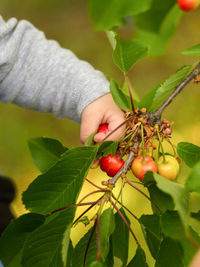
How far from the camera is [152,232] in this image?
1.56 feet

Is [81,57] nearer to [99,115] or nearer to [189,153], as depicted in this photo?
[99,115]

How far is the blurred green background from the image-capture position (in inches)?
63.7

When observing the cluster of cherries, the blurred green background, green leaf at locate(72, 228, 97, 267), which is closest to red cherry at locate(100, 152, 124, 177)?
the cluster of cherries

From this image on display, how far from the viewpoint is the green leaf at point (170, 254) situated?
420mm

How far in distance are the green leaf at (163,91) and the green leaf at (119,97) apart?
2 cm

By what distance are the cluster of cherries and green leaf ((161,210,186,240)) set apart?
3.1 inches

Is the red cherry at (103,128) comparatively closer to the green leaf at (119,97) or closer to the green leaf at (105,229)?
the green leaf at (119,97)

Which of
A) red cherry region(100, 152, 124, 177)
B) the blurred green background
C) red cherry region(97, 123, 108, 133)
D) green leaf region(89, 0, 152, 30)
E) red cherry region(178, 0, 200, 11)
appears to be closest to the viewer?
green leaf region(89, 0, 152, 30)

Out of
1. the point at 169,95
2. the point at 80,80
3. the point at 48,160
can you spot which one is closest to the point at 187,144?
the point at 169,95

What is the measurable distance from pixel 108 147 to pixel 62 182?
7cm

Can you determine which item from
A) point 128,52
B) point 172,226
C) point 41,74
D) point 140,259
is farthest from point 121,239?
point 41,74

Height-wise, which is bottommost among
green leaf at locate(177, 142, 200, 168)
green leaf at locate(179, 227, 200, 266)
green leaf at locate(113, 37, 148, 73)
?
green leaf at locate(179, 227, 200, 266)

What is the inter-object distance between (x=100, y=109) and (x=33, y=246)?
304 mm

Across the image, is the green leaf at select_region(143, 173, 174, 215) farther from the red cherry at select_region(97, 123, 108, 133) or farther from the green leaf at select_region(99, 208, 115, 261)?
the red cherry at select_region(97, 123, 108, 133)
